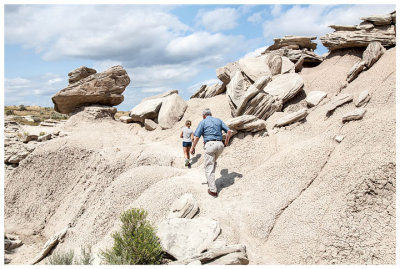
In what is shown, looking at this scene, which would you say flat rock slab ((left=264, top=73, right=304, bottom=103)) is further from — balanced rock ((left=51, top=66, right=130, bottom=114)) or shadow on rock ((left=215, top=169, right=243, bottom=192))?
balanced rock ((left=51, top=66, right=130, bottom=114))

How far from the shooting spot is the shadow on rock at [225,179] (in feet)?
33.8

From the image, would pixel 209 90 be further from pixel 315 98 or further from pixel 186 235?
pixel 186 235

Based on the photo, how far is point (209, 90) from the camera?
20125mm

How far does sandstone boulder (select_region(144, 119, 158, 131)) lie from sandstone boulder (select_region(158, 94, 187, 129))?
0.55m

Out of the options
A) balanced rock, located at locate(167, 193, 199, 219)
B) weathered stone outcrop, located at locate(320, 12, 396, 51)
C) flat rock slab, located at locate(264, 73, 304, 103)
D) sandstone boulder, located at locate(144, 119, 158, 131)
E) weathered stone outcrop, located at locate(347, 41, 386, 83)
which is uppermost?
weathered stone outcrop, located at locate(320, 12, 396, 51)

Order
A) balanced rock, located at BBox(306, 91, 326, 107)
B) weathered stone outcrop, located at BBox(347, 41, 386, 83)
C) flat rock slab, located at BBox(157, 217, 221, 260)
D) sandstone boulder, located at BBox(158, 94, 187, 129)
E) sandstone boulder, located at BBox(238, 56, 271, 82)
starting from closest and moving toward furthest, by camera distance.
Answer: flat rock slab, located at BBox(157, 217, 221, 260)
balanced rock, located at BBox(306, 91, 326, 107)
weathered stone outcrop, located at BBox(347, 41, 386, 83)
sandstone boulder, located at BBox(238, 56, 271, 82)
sandstone boulder, located at BBox(158, 94, 187, 129)

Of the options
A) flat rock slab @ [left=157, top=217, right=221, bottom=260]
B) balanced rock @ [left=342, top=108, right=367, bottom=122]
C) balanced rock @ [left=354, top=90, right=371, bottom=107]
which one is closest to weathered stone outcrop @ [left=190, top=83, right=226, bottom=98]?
balanced rock @ [left=354, top=90, right=371, bottom=107]

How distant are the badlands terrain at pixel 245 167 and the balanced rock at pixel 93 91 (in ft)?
0.23

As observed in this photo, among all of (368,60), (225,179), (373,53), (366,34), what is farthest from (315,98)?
(225,179)

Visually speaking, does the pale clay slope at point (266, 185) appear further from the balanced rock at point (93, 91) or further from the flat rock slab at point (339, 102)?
the balanced rock at point (93, 91)

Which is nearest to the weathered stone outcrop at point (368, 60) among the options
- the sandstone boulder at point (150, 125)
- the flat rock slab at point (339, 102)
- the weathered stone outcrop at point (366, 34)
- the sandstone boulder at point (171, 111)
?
the weathered stone outcrop at point (366, 34)

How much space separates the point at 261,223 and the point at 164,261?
2.70 meters

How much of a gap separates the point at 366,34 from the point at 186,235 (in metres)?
14.6

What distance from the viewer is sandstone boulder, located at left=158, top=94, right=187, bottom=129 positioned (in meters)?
17.7
